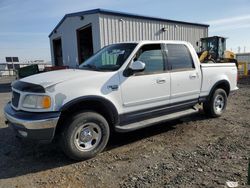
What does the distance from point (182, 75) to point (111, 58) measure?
1.59 meters

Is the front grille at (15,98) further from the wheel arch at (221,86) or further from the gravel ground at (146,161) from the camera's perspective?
the wheel arch at (221,86)

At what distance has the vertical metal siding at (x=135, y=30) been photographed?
45.5 feet

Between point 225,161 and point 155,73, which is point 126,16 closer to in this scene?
point 155,73

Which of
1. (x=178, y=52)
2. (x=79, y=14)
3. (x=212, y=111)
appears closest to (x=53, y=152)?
(x=178, y=52)

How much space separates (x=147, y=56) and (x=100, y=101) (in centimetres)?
149

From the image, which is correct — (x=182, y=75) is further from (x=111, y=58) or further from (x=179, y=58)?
(x=111, y=58)

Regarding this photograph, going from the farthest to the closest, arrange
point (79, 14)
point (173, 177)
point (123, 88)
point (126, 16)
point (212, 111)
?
point (79, 14) < point (126, 16) < point (212, 111) < point (123, 88) < point (173, 177)

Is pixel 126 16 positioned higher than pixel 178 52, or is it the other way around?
pixel 126 16

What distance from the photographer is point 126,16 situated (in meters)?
14.5

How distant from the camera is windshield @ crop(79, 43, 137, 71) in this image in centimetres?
474

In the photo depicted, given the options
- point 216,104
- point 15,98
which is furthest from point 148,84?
point 216,104

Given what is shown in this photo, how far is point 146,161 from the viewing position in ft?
13.6

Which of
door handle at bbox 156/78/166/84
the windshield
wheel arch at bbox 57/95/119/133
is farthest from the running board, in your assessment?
the windshield

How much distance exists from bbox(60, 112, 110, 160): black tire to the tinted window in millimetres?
1408
